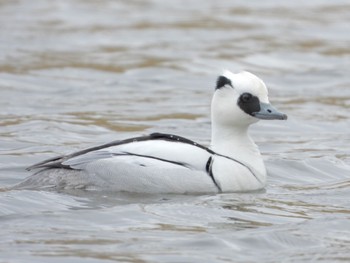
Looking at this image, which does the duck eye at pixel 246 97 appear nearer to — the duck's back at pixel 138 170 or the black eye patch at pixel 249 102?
the black eye patch at pixel 249 102

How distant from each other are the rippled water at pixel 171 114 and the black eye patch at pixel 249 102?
0.81 meters

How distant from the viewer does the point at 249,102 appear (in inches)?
458

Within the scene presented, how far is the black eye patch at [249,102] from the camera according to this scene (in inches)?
458

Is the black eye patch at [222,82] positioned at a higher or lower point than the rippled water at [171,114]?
higher

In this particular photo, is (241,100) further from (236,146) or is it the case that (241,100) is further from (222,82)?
(236,146)

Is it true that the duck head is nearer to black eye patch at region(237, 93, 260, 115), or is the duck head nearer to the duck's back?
black eye patch at region(237, 93, 260, 115)

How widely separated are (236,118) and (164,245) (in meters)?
2.49

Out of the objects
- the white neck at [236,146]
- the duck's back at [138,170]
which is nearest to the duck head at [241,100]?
the white neck at [236,146]

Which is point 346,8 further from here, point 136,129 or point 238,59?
point 136,129

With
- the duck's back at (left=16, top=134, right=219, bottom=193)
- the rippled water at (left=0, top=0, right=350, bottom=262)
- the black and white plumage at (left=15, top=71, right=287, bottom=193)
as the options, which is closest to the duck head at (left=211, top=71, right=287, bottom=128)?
the black and white plumage at (left=15, top=71, right=287, bottom=193)

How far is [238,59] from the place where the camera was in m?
20.5

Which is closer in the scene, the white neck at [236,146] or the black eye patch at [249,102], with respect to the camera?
the black eye patch at [249,102]

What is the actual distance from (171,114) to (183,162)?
521cm

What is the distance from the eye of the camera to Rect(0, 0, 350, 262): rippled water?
9750 mm
